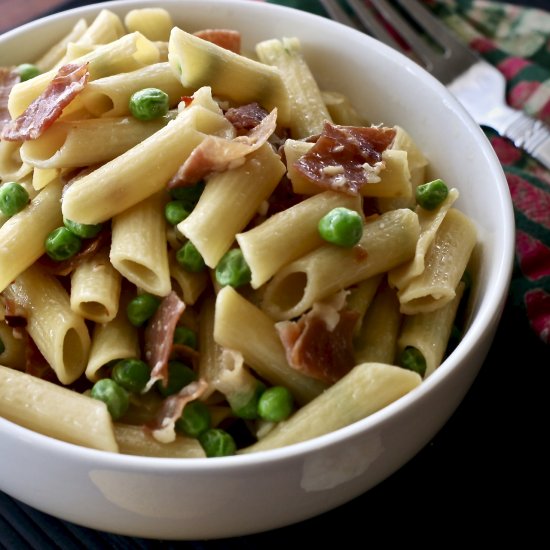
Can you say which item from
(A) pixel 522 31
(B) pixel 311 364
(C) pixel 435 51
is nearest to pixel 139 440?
(B) pixel 311 364

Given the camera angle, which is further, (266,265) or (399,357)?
(399,357)

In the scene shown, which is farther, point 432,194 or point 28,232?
point 432,194

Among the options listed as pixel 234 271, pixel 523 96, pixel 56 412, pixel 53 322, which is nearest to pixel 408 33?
pixel 523 96

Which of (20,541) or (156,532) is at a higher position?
(156,532)

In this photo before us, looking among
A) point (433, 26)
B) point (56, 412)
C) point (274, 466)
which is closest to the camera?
point (274, 466)

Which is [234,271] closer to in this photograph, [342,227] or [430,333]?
[342,227]

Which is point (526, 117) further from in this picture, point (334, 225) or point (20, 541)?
point (20, 541)
